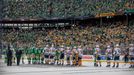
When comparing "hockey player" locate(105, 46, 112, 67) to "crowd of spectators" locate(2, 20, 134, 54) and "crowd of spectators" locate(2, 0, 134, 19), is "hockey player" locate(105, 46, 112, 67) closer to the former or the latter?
"crowd of spectators" locate(2, 20, 134, 54)

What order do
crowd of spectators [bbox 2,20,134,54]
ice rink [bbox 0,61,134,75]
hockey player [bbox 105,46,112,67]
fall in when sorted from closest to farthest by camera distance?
ice rink [bbox 0,61,134,75] < hockey player [bbox 105,46,112,67] < crowd of spectators [bbox 2,20,134,54]

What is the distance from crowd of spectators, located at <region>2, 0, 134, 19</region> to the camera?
4581cm

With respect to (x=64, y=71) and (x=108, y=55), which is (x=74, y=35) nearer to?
(x=108, y=55)

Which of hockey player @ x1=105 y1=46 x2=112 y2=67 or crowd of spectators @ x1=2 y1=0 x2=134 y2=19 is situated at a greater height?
crowd of spectators @ x1=2 y1=0 x2=134 y2=19

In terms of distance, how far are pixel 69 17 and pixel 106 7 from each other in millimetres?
4653

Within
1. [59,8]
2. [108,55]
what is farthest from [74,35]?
[108,55]

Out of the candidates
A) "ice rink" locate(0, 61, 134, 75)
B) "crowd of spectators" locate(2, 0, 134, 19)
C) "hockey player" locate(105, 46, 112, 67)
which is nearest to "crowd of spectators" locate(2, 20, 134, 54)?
"crowd of spectators" locate(2, 0, 134, 19)

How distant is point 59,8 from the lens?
50.2m

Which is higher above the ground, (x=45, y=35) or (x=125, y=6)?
(x=125, y=6)

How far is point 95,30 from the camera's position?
43.9m

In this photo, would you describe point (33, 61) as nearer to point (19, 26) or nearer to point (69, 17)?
point (69, 17)

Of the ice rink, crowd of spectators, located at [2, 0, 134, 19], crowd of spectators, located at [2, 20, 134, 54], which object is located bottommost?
the ice rink

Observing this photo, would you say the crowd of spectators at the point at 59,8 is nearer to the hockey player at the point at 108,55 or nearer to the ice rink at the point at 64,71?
the hockey player at the point at 108,55

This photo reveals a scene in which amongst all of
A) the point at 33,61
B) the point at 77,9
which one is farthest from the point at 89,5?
the point at 33,61
